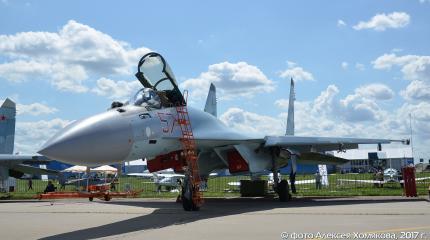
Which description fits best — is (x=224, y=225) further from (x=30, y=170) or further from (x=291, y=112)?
(x=30, y=170)

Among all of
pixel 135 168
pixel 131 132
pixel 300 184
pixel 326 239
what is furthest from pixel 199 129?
pixel 135 168

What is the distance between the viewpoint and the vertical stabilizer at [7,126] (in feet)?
67.9

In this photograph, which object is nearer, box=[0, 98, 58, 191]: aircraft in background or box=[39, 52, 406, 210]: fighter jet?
box=[39, 52, 406, 210]: fighter jet

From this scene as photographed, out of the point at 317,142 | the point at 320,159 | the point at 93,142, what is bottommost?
the point at 320,159

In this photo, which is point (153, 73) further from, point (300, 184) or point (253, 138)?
point (300, 184)

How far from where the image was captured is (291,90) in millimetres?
21625

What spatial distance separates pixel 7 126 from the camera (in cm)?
2078

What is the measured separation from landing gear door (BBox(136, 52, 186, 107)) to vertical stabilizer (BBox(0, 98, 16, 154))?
1166cm

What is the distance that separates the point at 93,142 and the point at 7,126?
1399cm

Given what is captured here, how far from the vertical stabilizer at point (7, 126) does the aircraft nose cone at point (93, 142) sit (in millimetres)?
13164

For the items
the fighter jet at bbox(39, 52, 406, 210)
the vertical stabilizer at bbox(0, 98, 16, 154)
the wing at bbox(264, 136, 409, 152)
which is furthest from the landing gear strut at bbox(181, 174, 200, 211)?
the vertical stabilizer at bbox(0, 98, 16, 154)

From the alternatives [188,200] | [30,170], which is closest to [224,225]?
[188,200]

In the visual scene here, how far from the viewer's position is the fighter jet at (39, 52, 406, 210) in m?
8.65

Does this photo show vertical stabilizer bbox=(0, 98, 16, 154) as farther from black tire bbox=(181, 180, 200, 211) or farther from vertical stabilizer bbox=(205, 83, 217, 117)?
black tire bbox=(181, 180, 200, 211)
